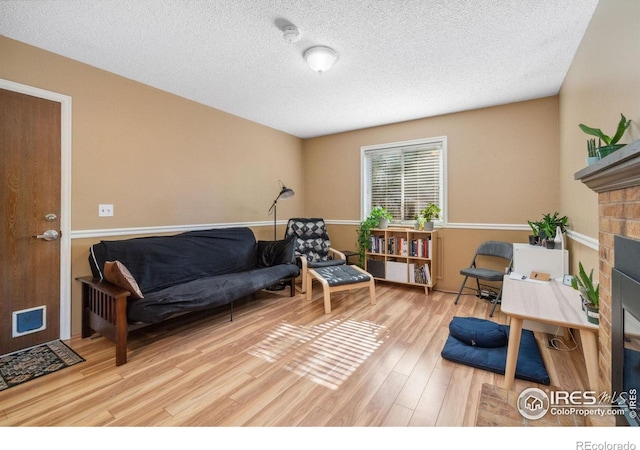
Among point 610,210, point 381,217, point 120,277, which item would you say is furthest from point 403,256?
point 120,277

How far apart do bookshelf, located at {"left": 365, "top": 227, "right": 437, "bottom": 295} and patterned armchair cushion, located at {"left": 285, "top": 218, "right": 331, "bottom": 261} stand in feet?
2.16

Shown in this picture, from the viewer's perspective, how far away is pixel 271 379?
1.84 meters

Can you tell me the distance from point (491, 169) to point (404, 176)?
1.11 metres

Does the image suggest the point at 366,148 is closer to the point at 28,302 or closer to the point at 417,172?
the point at 417,172

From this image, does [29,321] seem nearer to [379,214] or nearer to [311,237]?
[311,237]

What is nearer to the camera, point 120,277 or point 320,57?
point 120,277

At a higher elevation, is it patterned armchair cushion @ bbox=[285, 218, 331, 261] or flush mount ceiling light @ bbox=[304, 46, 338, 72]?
flush mount ceiling light @ bbox=[304, 46, 338, 72]

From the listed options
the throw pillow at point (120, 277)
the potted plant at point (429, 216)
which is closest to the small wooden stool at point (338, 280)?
the potted plant at point (429, 216)

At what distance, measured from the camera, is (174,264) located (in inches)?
110

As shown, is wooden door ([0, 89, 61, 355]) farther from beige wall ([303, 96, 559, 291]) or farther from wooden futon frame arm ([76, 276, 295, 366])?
beige wall ([303, 96, 559, 291])

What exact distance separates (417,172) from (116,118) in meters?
3.65

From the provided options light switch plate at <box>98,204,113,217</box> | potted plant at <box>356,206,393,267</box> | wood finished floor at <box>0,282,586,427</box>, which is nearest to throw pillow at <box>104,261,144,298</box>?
wood finished floor at <box>0,282,586,427</box>

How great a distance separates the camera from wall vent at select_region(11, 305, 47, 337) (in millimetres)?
2182
